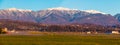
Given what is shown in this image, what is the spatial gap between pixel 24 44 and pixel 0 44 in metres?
4.46

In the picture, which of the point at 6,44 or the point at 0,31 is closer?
the point at 6,44

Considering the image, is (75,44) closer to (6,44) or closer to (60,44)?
(60,44)

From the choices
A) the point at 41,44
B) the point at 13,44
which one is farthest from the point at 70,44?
the point at 13,44

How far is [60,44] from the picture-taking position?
71.8 meters

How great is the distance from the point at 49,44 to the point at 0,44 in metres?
9.20

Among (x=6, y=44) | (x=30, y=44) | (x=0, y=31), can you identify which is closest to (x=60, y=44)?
(x=30, y=44)

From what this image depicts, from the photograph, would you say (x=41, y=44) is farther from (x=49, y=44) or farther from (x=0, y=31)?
(x=0, y=31)

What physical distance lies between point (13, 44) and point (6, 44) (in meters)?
1.30

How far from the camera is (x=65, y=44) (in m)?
71.5

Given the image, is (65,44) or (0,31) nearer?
(65,44)

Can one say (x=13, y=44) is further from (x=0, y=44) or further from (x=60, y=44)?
(x=60, y=44)

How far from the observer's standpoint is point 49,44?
71312 millimetres

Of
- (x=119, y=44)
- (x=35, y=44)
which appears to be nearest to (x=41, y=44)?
(x=35, y=44)

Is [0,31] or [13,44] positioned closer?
[13,44]
